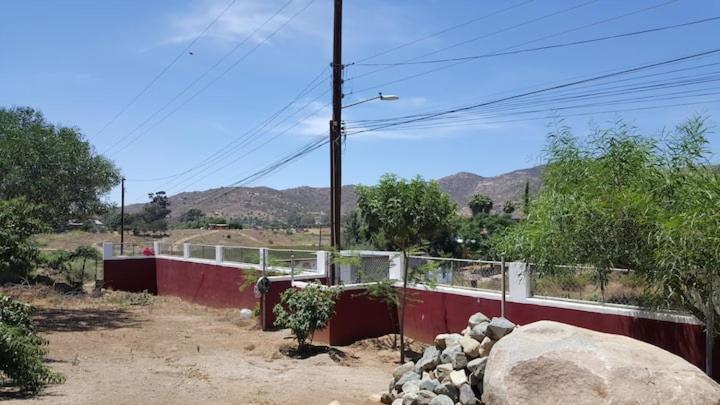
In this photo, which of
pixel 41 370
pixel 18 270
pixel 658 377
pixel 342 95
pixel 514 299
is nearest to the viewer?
pixel 658 377

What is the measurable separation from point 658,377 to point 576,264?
2.36 meters

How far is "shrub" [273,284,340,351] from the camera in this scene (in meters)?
13.9

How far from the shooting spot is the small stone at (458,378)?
905cm

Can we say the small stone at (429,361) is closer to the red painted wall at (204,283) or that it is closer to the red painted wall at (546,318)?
the red painted wall at (546,318)

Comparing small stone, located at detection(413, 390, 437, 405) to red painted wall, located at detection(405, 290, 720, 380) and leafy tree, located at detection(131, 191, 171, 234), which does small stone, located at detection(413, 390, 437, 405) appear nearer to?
red painted wall, located at detection(405, 290, 720, 380)

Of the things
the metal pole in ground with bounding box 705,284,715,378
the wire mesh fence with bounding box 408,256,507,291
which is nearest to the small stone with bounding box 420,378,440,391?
the metal pole in ground with bounding box 705,284,715,378

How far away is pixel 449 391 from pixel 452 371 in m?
0.45

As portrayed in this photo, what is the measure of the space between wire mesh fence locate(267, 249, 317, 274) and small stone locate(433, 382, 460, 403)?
941 centimetres

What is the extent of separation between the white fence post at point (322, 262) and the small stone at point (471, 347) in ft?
31.3

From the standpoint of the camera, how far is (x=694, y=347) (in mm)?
9750

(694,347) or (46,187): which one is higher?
(46,187)

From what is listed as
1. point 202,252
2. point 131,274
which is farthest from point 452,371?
point 131,274

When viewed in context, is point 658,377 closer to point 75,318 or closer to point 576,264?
point 576,264

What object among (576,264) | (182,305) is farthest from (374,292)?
(182,305)
